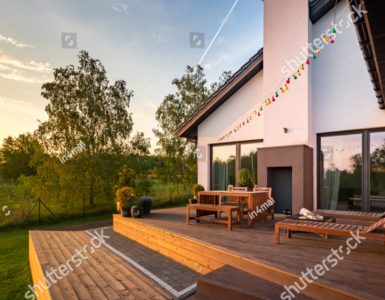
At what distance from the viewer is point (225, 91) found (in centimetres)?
896

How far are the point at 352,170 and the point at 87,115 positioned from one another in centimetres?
1152

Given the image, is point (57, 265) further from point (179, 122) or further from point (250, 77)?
point (179, 122)

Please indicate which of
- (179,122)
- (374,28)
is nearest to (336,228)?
(374,28)

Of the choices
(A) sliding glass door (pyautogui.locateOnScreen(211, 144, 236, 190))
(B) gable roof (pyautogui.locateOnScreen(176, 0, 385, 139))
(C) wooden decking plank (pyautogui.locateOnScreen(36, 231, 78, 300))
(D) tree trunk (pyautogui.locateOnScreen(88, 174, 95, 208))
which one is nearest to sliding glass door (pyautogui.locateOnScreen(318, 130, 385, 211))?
(B) gable roof (pyautogui.locateOnScreen(176, 0, 385, 139))

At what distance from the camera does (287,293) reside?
2.71 meters

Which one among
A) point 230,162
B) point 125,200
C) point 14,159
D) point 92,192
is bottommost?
point 92,192

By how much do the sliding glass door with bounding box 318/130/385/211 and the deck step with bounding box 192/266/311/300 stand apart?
195 inches

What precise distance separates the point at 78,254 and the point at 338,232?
16.6ft

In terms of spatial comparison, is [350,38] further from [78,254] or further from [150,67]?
[78,254]

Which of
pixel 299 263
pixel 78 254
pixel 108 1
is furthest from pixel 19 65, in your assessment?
pixel 299 263

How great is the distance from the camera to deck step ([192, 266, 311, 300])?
267cm

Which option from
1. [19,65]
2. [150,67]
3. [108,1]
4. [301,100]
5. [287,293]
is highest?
[108,1]

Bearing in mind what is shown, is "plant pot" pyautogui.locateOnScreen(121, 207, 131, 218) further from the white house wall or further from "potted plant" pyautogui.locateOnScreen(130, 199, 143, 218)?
the white house wall

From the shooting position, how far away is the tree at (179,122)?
15234 mm
